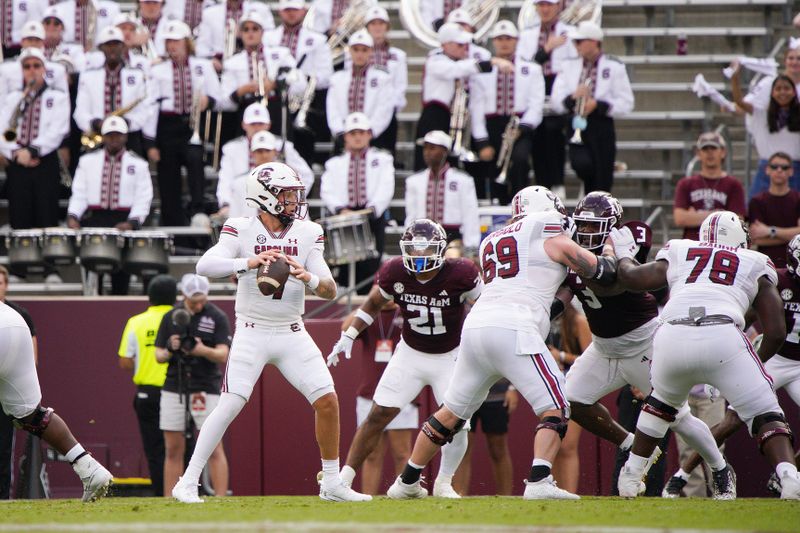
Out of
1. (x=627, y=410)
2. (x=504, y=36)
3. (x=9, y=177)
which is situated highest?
(x=504, y=36)

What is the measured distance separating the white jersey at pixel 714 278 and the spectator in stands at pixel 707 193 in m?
3.51

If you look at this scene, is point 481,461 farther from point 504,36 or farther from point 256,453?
point 504,36

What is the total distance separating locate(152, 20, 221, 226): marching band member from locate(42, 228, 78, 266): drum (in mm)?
1670

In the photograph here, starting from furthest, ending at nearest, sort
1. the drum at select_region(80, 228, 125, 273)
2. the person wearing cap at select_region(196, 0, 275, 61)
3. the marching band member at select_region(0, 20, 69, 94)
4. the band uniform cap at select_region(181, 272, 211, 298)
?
the person wearing cap at select_region(196, 0, 275, 61) → the marching band member at select_region(0, 20, 69, 94) → the drum at select_region(80, 228, 125, 273) → the band uniform cap at select_region(181, 272, 211, 298)

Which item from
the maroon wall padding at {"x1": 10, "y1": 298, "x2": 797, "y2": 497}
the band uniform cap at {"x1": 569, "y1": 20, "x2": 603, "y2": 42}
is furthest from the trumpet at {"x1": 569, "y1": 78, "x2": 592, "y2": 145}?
the maroon wall padding at {"x1": 10, "y1": 298, "x2": 797, "y2": 497}

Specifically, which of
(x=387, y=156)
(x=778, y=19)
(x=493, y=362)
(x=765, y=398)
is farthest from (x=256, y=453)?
(x=778, y=19)

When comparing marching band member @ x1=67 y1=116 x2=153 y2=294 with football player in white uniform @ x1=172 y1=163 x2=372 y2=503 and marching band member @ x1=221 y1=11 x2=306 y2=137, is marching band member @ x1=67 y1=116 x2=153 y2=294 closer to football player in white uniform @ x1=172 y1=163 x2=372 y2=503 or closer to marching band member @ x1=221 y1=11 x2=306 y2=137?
marching band member @ x1=221 y1=11 x2=306 y2=137

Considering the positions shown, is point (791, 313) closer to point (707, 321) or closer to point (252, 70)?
point (707, 321)

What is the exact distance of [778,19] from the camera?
1512 centimetres

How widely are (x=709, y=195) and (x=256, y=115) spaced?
4.09 meters

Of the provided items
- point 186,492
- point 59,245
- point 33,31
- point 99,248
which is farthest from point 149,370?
point 33,31

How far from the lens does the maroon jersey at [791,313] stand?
339 inches

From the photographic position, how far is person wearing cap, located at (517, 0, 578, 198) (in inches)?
501

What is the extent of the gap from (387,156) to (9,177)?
348cm
